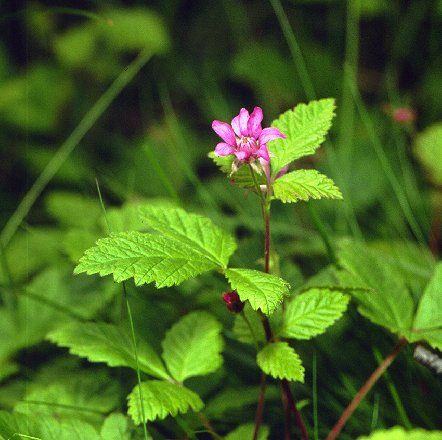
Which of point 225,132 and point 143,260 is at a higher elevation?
point 225,132

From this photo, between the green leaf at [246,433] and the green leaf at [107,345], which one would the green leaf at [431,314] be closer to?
the green leaf at [246,433]

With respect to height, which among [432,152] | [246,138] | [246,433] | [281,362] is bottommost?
[246,433]

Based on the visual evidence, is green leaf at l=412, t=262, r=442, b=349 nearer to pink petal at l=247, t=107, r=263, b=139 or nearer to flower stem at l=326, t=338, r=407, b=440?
flower stem at l=326, t=338, r=407, b=440

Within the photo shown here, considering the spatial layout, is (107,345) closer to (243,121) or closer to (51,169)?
(243,121)

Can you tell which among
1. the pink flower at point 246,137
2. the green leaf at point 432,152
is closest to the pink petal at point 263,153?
the pink flower at point 246,137

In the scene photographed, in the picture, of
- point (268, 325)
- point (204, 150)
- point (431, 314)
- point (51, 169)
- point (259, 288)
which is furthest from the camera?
point (204, 150)

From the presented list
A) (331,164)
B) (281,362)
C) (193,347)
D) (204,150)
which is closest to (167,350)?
(193,347)
